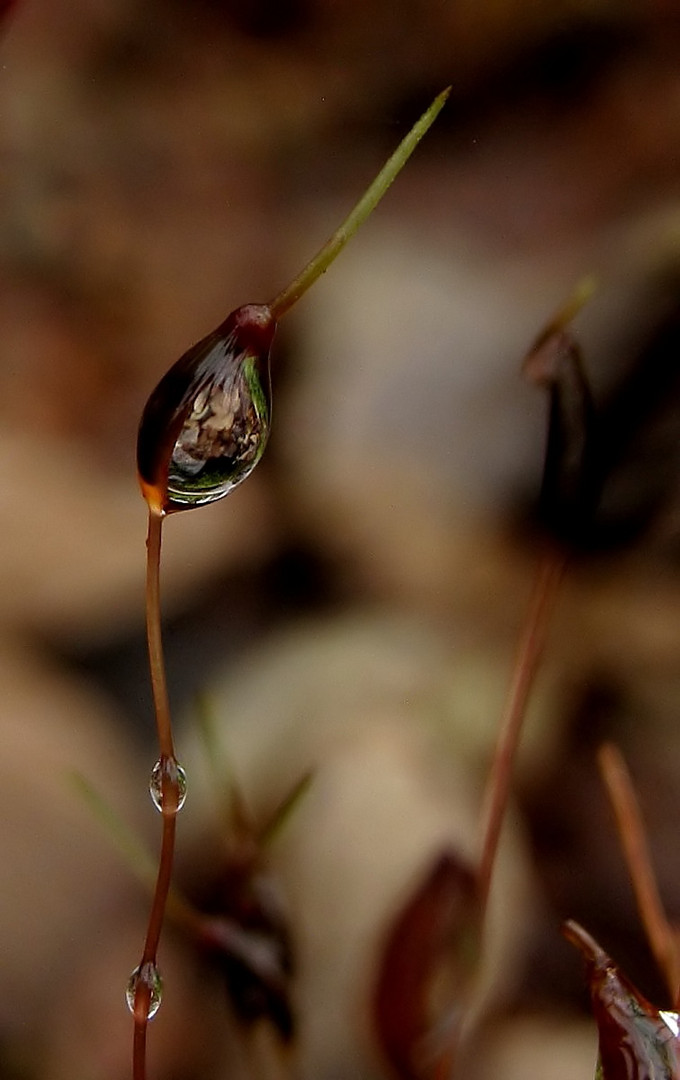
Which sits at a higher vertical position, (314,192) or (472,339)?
(314,192)

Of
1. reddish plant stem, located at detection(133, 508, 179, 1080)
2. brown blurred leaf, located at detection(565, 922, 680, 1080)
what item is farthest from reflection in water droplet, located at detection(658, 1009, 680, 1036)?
reddish plant stem, located at detection(133, 508, 179, 1080)

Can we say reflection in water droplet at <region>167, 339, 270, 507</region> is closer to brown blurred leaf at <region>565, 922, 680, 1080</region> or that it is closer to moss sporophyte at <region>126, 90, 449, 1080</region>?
moss sporophyte at <region>126, 90, 449, 1080</region>

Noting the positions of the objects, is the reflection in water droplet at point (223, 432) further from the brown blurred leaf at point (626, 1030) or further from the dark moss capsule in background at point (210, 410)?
the brown blurred leaf at point (626, 1030)

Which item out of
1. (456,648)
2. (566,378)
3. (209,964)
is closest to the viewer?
(566,378)

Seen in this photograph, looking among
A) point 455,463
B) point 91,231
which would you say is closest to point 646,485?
point 455,463

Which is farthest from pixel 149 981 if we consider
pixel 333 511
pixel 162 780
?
pixel 333 511

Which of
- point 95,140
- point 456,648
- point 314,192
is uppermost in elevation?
point 95,140

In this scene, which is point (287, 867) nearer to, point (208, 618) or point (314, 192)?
point (208, 618)
